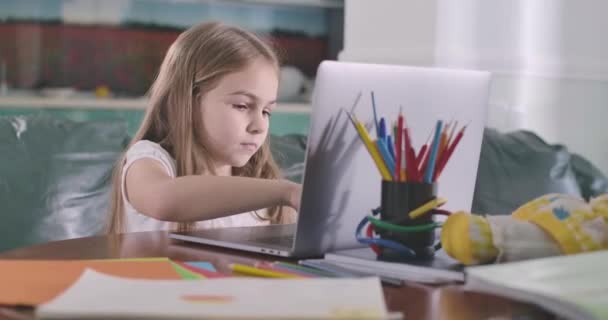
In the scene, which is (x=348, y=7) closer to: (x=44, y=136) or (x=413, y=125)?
(x=44, y=136)

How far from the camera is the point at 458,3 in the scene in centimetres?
336

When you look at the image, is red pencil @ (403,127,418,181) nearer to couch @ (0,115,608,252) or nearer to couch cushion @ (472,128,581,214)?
couch @ (0,115,608,252)

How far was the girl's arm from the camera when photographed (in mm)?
1322

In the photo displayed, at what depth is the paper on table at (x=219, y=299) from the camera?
0.71 meters

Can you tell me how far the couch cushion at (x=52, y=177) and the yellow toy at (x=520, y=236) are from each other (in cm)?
126

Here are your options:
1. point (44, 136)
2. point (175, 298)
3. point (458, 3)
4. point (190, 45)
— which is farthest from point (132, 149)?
point (458, 3)

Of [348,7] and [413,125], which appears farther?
[348,7]

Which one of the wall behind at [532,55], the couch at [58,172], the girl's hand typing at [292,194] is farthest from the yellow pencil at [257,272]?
the wall behind at [532,55]

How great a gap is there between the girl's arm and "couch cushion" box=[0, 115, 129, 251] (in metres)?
0.64

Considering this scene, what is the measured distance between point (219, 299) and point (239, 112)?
0.97 meters

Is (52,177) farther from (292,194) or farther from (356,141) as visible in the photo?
(356,141)

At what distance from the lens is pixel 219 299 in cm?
78

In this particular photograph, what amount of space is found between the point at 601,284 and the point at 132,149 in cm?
99

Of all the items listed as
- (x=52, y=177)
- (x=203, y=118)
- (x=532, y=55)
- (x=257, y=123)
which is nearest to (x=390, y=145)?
(x=257, y=123)
